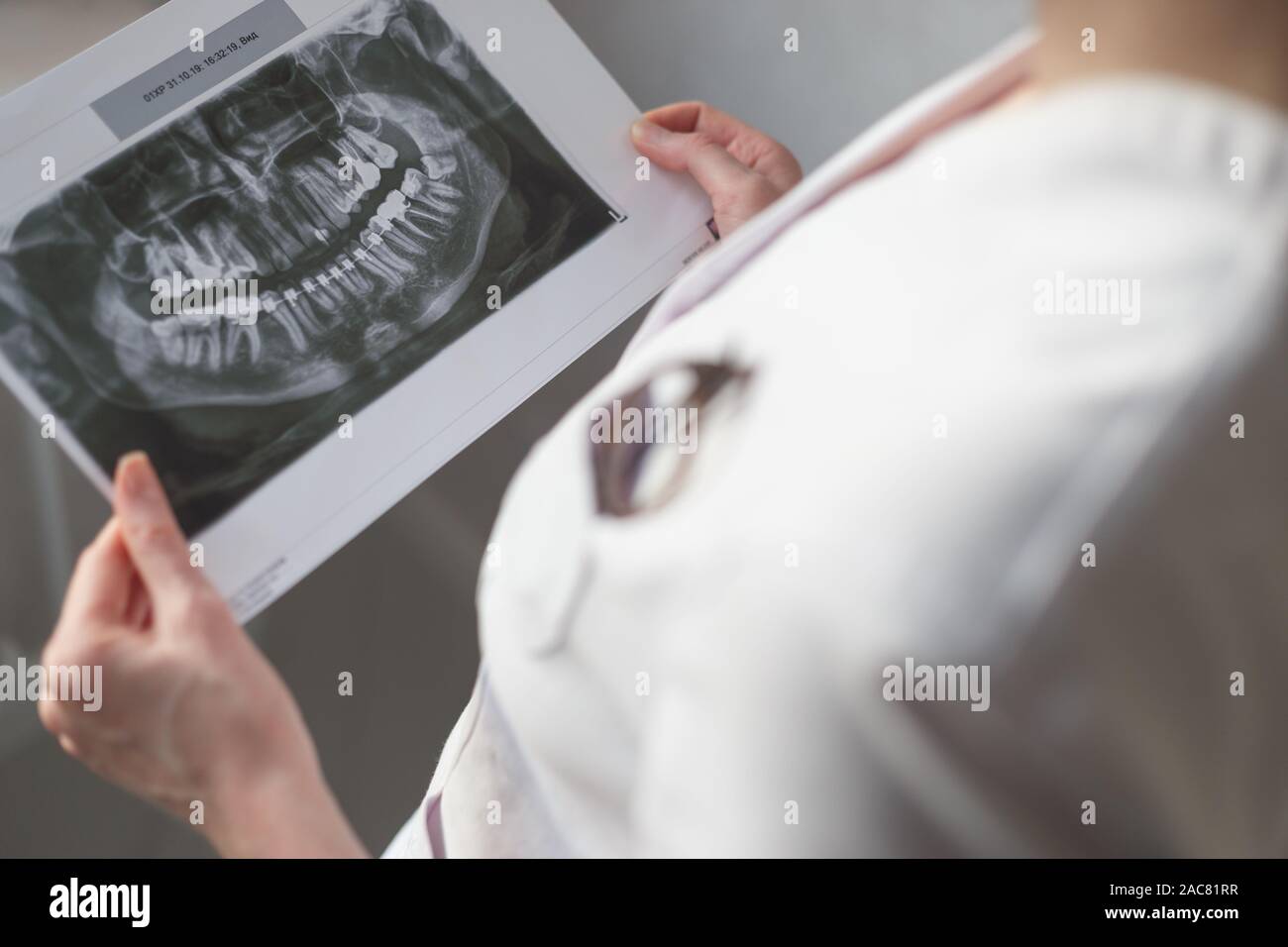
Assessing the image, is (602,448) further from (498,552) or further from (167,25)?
(167,25)

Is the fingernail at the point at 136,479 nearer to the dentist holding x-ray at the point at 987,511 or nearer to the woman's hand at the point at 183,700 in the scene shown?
the woman's hand at the point at 183,700

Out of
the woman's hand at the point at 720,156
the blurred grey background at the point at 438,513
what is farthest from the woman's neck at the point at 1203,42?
the blurred grey background at the point at 438,513

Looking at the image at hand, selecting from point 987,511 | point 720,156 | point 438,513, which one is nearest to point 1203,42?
point 987,511

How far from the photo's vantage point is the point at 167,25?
23.4 inches

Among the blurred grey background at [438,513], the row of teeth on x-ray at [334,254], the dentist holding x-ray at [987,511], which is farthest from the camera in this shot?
the blurred grey background at [438,513]

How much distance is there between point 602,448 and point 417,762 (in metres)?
0.53

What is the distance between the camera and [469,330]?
1.96ft

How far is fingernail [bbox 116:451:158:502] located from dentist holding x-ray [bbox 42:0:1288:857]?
20 centimetres

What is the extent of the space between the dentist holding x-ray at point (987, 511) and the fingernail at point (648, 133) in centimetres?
28

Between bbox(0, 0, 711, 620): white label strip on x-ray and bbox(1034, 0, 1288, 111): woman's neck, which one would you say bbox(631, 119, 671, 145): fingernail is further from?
bbox(1034, 0, 1288, 111): woman's neck

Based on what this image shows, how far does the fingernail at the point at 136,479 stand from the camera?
19.3 inches

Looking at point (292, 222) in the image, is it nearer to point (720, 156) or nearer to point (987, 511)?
point (720, 156)

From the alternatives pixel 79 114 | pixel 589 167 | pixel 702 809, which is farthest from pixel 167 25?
pixel 702 809
